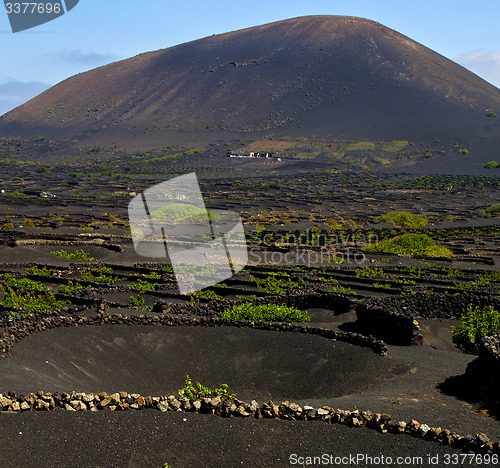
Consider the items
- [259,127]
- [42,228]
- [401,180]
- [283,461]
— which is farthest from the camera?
[259,127]

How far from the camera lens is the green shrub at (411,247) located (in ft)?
110

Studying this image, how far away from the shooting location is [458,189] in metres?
80.5

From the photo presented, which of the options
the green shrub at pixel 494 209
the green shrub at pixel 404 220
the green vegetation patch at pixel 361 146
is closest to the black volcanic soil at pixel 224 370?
the green shrub at pixel 404 220

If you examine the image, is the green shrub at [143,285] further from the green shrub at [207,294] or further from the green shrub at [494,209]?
the green shrub at [494,209]

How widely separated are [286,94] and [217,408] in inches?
5787

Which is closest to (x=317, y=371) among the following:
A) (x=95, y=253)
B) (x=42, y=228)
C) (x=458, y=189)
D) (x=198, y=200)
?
(x=95, y=253)

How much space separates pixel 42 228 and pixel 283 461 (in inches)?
1472

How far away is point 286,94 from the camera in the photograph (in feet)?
486

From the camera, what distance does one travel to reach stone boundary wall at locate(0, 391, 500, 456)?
7863 millimetres

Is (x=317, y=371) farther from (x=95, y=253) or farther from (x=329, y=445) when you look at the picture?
(x=95, y=253)

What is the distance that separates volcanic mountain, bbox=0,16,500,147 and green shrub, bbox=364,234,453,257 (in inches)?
3564

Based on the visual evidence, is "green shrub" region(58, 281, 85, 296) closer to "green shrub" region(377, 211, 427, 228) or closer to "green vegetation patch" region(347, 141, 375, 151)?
"green shrub" region(377, 211, 427, 228)

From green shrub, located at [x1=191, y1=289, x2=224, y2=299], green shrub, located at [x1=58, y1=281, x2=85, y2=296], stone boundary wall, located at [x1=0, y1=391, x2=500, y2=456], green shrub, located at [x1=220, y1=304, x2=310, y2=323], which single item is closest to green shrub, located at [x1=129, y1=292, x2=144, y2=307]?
green shrub, located at [x1=191, y1=289, x2=224, y2=299]

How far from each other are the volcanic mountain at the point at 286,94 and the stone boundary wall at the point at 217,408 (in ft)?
389
